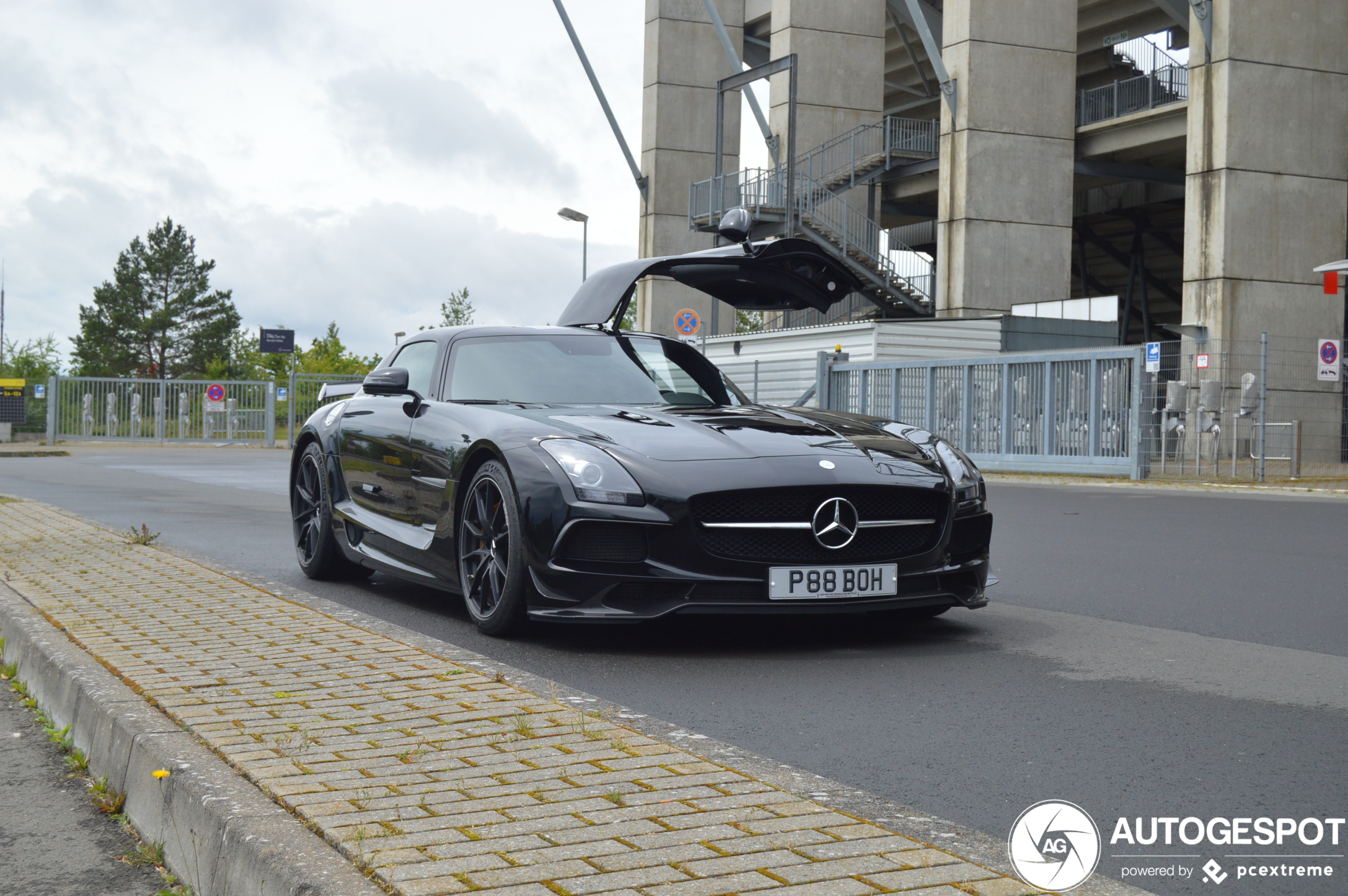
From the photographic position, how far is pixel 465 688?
436cm

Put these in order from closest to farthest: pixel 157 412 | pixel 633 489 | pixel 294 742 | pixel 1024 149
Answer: pixel 294 742
pixel 633 489
pixel 1024 149
pixel 157 412

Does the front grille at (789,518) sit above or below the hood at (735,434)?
below

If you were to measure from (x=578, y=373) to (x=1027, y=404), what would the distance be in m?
18.0

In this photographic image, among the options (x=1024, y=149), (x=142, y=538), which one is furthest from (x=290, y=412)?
(x=142, y=538)

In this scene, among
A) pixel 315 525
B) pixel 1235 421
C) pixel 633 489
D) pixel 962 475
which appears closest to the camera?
pixel 633 489

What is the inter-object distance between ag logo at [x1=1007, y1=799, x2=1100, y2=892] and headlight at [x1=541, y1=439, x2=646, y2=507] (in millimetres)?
2329

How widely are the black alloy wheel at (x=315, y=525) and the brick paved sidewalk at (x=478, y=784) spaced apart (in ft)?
7.58

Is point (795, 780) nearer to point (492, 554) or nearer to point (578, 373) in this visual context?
point (492, 554)

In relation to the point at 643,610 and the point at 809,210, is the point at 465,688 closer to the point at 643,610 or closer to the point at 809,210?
the point at 643,610

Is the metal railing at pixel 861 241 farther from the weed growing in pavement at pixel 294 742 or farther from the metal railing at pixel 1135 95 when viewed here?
the weed growing in pavement at pixel 294 742

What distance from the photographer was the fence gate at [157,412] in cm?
4306

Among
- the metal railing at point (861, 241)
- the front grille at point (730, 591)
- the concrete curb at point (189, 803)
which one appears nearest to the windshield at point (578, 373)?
the front grille at point (730, 591)

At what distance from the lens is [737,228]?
289 inches

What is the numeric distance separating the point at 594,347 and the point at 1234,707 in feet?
11.9
